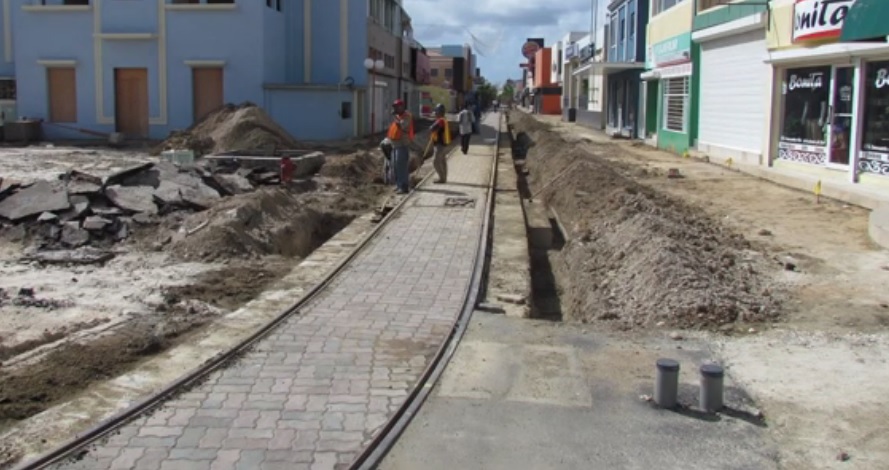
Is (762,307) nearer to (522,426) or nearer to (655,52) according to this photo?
(522,426)

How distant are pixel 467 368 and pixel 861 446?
2630 mm

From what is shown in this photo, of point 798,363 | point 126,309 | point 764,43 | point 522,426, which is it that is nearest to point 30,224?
point 126,309

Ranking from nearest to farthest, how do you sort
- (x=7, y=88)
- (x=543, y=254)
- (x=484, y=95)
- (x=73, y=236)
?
(x=73, y=236)
(x=543, y=254)
(x=7, y=88)
(x=484, y=95)

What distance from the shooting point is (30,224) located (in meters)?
12.4

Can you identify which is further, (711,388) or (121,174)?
(121,174)

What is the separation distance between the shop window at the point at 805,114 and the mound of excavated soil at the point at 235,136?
13.7 metres

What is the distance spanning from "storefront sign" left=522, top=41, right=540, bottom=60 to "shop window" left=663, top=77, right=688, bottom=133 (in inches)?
3192

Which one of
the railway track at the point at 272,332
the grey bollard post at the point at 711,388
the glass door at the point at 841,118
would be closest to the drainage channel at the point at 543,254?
the railway track at the point at 272,332

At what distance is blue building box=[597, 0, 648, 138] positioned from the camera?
38.2 metres

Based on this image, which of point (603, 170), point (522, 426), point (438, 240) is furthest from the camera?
point (603, 170)

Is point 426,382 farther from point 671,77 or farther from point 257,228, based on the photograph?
point 671,77

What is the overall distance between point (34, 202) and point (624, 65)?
28817mm

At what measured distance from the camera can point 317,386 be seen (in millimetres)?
6035

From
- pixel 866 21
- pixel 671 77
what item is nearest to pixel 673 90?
pixel 671 77
